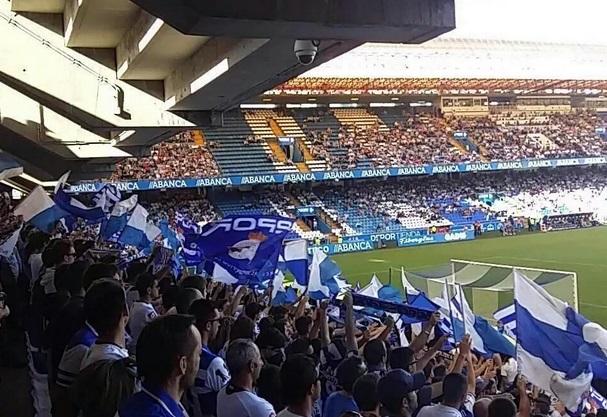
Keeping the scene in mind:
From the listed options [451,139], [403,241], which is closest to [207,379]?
[403,241]

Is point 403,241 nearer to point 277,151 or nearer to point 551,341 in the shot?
point 277,151

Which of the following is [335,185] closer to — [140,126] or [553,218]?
[553,218]

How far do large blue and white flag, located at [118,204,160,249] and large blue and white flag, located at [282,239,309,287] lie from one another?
7.75 ft

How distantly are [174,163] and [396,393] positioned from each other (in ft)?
108

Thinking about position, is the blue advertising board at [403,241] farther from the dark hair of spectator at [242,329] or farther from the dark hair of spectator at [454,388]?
the dark hair of spectator at [454,388]

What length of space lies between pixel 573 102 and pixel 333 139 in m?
20.8

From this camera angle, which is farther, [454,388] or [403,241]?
[403,241]

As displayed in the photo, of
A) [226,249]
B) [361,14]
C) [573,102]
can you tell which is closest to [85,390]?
[361,14]

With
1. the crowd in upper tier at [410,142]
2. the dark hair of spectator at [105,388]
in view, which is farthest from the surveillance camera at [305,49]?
the crowd in upper tier at [410,142]

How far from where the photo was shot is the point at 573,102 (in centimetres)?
5216

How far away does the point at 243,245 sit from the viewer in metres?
9.02

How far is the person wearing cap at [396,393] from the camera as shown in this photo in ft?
11.7

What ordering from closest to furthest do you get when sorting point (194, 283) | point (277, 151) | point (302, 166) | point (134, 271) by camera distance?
point (194, 283) → point (134, 271) → point (302, 166) → point (277, 151)

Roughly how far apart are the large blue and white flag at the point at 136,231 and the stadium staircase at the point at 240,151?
955 inches
